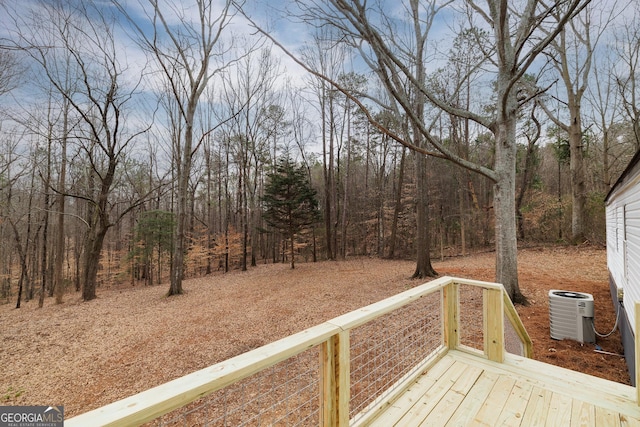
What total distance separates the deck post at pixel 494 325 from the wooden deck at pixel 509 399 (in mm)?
110

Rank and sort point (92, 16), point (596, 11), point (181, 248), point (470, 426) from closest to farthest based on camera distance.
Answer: point (470, 426) → point (92, 16) → point (181, 248) → point (596, 11)

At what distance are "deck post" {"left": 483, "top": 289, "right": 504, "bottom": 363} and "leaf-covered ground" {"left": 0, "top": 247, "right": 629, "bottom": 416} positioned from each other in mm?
1613

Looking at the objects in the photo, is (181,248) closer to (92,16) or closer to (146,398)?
(92,16)

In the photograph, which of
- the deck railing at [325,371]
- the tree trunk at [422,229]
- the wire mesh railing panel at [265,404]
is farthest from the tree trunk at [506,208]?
the wire mesh railing panel at [265,404]

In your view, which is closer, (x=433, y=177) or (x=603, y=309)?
(x=603, y=309)

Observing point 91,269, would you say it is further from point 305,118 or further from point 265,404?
point 305,118

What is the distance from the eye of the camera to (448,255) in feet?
46.7

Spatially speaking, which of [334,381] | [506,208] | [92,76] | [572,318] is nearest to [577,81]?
[506,208]

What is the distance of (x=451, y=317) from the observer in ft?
9.18

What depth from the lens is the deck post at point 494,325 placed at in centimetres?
252

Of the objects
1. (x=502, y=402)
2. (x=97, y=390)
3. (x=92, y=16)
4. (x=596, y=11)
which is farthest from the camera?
(x=596, y=11)


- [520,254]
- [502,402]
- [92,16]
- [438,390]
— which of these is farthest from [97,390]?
[520,254]

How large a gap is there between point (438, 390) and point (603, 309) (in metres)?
5.22

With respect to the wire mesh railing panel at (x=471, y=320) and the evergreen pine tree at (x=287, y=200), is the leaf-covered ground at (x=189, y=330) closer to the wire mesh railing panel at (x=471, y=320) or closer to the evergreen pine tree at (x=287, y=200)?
the wire mesh railing panel at (x=471, y=320)
